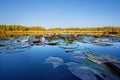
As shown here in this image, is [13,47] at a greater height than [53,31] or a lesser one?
greater

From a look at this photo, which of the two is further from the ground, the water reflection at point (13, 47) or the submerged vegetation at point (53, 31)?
the water reflection at point (13, 47)

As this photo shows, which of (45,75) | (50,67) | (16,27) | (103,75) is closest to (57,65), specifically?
(50,67)

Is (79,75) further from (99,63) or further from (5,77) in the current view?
(5,77)

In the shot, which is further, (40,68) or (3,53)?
(3,53)

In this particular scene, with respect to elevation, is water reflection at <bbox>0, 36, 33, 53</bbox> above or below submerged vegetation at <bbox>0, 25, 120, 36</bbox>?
above

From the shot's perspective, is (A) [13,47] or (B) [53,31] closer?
(A) [13,47]

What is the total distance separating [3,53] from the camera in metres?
4.79

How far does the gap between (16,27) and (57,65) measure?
50.3 m

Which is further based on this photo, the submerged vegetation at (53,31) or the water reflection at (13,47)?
the submerged vegetation at (53,31)

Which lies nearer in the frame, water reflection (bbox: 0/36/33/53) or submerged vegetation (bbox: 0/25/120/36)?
water reflection (bbox: 0/36/33/53)

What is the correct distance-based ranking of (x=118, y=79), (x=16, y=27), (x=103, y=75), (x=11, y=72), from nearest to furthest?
(x=118, y=79)
(x=103, y=75)
(x=11, y=72)
(x=16, y=27)

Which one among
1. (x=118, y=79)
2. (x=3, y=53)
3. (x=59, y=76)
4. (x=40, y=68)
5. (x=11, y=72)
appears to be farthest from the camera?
(x=3, y=53)

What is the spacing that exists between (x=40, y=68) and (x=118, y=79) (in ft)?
4.91

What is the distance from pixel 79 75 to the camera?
2.45 meters
